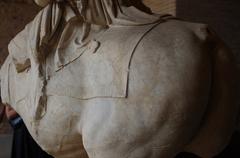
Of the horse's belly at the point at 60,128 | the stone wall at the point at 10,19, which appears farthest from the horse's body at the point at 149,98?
the stone wall at the point at 10,19

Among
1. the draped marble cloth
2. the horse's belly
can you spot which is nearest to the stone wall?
the draped marble cloth

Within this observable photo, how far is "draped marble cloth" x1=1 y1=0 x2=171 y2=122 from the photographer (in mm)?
1600

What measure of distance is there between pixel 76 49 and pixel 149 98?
16.5 inches

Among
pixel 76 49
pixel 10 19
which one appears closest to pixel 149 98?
pixel 76 49

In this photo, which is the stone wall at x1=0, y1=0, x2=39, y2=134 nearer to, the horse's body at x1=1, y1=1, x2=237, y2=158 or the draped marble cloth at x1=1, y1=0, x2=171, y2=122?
the draped marble cloth at x1=1, y1=0, x2=171, y2=122

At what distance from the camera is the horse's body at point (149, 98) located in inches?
58.8

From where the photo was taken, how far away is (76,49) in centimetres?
176

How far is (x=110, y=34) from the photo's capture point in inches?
67.2

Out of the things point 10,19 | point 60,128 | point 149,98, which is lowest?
point 10,19

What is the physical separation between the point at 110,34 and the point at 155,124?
410mm

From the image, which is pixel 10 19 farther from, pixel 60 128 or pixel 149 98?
pixel 149 98

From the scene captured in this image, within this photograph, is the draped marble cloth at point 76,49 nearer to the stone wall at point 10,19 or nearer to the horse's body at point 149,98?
the horse's body at point 149,98

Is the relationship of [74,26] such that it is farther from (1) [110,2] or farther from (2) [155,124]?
(2) [155,124]

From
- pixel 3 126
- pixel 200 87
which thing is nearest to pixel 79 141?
pixel 200 87
